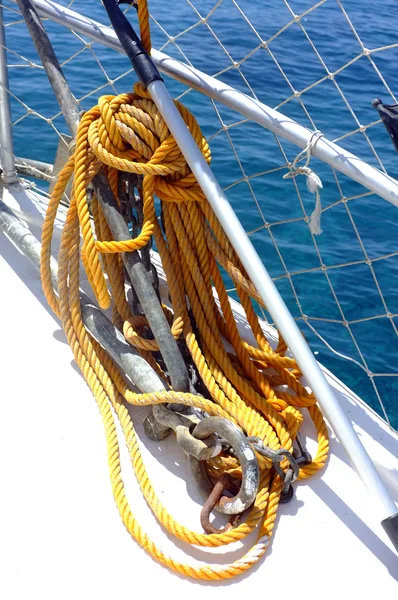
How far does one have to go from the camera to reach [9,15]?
6.93m

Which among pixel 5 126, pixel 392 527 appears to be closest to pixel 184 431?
pixel 392 527

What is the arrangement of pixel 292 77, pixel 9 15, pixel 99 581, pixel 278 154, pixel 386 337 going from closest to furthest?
pixel 99 581
pixel 386 337
pixel 278 154
pixel 292 77
pixel 9 15

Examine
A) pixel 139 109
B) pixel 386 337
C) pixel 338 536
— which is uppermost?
pixel 139 109

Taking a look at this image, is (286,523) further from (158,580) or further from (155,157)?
(155,157)

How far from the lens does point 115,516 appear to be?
1495 mm

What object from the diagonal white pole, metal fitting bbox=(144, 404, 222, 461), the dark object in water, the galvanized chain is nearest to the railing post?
the galvanized chain

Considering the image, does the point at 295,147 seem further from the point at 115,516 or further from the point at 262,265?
the point at 115,516

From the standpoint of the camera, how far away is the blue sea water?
321 centimetres

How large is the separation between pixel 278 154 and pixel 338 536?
3737 millimetres

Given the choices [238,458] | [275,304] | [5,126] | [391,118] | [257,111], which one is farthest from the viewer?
[5,126]

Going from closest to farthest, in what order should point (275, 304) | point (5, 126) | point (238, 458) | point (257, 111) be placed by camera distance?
point (238, 458) → point (275, 304) → point (257, 111) → point (5, 126)

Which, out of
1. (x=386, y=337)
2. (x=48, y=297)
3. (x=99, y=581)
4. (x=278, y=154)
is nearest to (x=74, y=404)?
(x=48, y=297)

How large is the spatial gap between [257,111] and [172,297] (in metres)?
0.55

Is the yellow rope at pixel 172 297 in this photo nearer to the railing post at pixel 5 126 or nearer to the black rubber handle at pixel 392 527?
the black rubber handle at pixel 392 527
